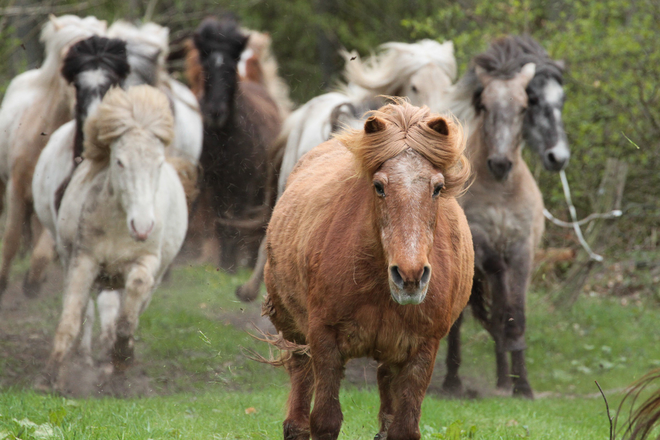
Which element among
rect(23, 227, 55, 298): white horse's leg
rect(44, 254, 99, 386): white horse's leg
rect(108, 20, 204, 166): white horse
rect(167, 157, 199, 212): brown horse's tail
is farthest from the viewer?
rect(23, 227, 55, 298): white horse's leg

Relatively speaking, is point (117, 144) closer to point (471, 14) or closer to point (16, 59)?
point (471, 14)

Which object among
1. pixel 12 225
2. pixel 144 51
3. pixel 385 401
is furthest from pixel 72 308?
pixel 144 51

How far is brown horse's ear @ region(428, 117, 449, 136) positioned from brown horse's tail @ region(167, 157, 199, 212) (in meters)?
5.00

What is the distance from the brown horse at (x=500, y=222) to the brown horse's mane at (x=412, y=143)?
3.41 meters

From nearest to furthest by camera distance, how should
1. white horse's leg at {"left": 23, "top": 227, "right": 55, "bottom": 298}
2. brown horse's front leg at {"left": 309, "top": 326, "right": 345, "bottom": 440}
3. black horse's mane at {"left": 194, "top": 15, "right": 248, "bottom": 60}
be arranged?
1. brown horse's front leg at {"left": 309, "top": 326, "right": 345, "bottom": 440}
2. white horse's leg at {"left": 23, "top": 227, "right": 55, "bottom": 298}
3. black horse's mane at {"left": 194, "top": 15, "right": 248, "bottom": 60}

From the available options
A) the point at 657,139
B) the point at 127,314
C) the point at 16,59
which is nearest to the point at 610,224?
the point at 657,139

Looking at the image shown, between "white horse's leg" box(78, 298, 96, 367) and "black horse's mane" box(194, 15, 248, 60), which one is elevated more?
"black horse's mane" box(194, 15, 248, 60)

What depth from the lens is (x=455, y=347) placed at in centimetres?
745

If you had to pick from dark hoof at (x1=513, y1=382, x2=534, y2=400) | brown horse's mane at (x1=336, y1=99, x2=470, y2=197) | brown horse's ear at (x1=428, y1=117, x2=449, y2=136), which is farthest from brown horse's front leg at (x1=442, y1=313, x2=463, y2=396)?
brown horse's ear at (x1=428, y1=117, x2=449, y2=136)

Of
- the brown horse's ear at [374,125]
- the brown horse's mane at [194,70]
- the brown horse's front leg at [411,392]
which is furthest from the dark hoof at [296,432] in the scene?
the brown horse's mane at [194,70]

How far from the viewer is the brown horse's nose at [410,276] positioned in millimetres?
3266

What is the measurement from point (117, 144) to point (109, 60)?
113 centimetres

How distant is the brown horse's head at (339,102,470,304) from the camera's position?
10.9ft

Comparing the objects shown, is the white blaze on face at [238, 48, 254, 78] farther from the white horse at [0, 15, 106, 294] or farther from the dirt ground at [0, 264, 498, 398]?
the dirt ground at [0, 264, 498, 398]
